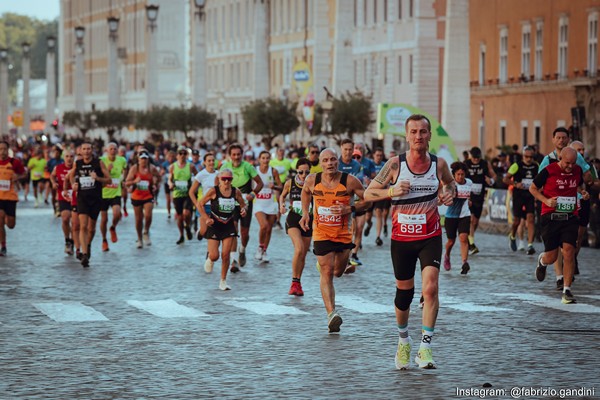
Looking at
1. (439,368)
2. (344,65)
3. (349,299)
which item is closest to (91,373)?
(439,368)

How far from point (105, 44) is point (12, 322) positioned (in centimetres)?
13520

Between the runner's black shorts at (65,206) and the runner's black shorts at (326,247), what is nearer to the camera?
the runner's black shorts at (326,247)

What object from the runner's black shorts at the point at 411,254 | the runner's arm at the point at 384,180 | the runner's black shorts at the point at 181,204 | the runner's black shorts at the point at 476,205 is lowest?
the runner's black shorts at the point at 181,204

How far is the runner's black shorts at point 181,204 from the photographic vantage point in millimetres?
31547

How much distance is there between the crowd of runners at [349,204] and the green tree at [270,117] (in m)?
39.5

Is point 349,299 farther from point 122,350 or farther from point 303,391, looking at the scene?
point 303,391

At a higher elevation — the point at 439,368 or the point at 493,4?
the point at 493,4

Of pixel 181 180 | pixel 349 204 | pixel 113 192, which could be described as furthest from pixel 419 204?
pixel 181 180

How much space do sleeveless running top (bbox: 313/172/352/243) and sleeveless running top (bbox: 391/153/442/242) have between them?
3269 millimetres

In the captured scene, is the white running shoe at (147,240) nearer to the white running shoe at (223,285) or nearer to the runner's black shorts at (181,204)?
the runner's black shorts at (181,204)

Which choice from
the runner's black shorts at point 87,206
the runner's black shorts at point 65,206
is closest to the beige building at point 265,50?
the runner's black shorts at point 65,206

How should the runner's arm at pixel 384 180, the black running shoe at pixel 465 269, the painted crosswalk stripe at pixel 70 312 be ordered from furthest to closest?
1. the black running shoe at pixel 465 269
2. the painted crosswalk stripe at pixel 70 312
3. the runner's arm at pixel 384 180

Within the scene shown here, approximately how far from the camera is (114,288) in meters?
21.5

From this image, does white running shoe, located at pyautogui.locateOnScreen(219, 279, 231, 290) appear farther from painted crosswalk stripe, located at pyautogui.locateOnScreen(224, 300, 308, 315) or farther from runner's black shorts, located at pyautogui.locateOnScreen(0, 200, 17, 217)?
runner's black shorts, located at pyautogui.locateOnScreen(0, 200, 17, 217)
